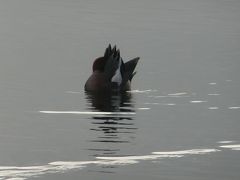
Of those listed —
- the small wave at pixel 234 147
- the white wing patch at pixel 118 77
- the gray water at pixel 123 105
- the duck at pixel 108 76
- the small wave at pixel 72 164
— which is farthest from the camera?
the white wing patch at pixel 118 77

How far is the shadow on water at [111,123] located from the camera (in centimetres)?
1630

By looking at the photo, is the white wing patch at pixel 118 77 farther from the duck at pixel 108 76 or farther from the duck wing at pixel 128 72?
the duck wing at pixel 128 72

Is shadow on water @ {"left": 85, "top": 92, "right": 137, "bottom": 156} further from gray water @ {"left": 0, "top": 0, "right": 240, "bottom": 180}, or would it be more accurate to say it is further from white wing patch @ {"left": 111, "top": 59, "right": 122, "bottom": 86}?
white wing patch @ {"left": 111, "top": 59, "right": 122, "bottom": 86}

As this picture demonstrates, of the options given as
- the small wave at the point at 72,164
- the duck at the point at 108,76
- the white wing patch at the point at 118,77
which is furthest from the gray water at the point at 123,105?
the white wing patch at the point at 118,77

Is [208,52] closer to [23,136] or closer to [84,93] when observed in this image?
[84,93]

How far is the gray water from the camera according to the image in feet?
48.6

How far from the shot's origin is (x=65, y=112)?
20.5 m

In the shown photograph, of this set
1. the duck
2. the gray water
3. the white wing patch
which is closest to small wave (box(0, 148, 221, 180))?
the gray water

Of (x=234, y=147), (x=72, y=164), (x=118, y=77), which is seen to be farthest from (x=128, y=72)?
(x=72, y=164)

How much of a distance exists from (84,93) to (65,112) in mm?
3481

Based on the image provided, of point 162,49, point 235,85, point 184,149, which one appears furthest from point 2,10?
point 184,149

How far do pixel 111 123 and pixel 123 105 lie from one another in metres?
3.13

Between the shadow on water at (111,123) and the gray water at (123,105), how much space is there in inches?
0.7

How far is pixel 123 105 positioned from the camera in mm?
22156
